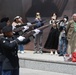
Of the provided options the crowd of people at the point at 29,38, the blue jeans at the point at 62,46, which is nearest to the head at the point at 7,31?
the crowd of people at the point at 29,38

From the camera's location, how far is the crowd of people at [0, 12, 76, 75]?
5914mm

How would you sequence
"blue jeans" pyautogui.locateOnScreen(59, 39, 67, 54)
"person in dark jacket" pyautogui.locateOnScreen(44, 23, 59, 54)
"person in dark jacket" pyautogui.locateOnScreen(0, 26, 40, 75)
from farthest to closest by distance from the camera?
"person in dark jacket" pyautogui.locateOnScreen(44, 23, 59, 54), "blue jeans" pyautogui.locateOnScreen(59, 39, 67, 54), "person in dark jacket" pyautogui.locateOnScreen(0, 26, 40, 75)

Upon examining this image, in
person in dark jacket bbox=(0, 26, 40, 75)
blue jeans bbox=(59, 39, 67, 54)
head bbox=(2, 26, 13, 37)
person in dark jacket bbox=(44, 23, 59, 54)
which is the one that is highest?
person in dark jacket bbox=(44, 23, 59, 54)

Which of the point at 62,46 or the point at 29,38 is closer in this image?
the point at 29,38

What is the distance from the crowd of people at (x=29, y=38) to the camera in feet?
19.4

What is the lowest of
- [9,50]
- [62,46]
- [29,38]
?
[9,50]

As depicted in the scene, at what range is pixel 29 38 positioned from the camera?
6.16m

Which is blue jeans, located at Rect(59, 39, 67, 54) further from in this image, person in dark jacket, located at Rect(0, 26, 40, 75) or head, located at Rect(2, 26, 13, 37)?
head, located at Rect(2, 26, 13, 37)

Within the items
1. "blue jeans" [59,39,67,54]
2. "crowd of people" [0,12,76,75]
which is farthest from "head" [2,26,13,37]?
"blue jeans" [59,39,67,54]

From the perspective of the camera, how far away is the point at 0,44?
599cm

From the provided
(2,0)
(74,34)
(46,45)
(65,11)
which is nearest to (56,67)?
(74,34)

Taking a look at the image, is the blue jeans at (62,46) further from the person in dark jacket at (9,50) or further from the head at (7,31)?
the head at (7,31)

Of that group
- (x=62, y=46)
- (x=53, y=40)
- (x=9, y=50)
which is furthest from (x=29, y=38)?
(x=53, y=40)

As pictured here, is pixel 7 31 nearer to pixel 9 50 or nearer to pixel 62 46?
pixel 9 50
